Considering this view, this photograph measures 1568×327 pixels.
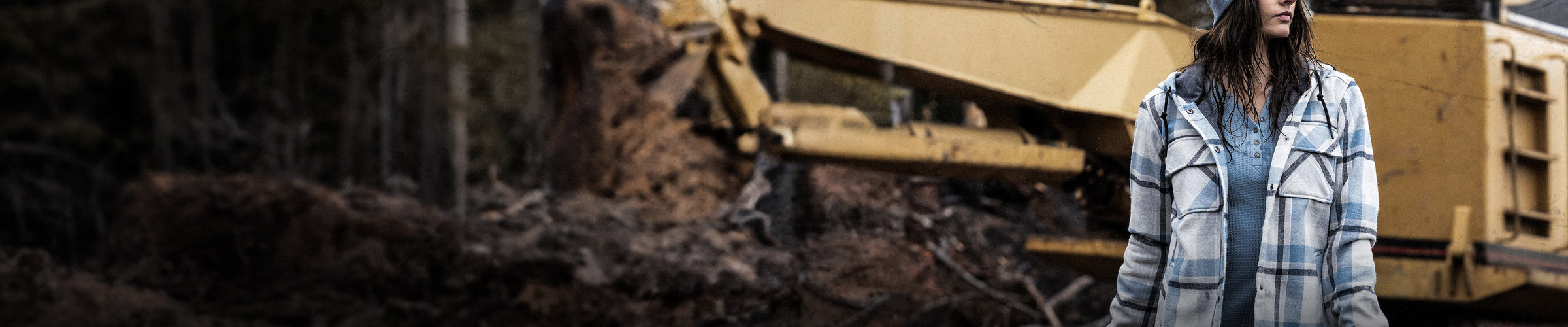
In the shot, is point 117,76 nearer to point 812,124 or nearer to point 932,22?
point 812,124

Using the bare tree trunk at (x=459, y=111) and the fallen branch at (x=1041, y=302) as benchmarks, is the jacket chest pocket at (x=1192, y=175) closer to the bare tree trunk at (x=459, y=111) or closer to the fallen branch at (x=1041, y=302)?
the fallen branch at (x=1041, y=302)

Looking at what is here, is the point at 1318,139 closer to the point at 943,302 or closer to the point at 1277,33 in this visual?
the point at 1277,33

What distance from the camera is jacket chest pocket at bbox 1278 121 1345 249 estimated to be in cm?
96

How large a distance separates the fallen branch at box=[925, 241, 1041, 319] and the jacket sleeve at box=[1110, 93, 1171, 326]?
2.74 m

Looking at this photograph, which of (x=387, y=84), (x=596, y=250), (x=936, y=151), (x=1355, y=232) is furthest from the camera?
(x=387, y=84)

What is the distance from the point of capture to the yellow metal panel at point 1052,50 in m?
1.83

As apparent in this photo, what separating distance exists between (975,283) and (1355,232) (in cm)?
301

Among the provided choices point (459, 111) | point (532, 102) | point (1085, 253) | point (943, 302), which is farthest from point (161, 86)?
point (1085, 253)

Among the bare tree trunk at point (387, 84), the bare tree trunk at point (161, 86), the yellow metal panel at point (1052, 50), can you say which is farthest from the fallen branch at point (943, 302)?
the bare tree trunk at point (161, 86)

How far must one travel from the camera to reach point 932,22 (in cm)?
215

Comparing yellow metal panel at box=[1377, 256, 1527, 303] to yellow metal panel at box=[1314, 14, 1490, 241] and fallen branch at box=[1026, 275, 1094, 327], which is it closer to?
yellow metal panel at box=[1314, 14, 1490, 241]

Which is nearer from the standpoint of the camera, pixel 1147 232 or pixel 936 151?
pixel 1147 232

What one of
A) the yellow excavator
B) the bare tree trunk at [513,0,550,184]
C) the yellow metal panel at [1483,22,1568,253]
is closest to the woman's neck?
the yellow excavator

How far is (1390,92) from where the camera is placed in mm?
1597
